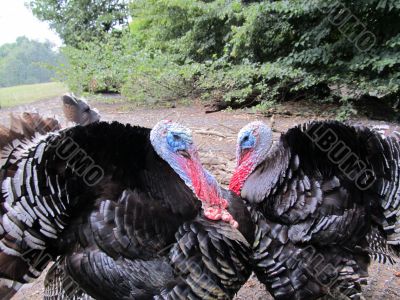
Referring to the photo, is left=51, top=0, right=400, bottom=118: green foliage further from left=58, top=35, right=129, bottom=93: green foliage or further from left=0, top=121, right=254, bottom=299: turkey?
left=0, top=121, right=254, bottom=299: turkey

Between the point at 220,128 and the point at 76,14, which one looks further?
the point at 76,14

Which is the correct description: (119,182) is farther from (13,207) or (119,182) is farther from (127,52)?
(127,52)

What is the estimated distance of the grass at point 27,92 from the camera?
9.68 meters

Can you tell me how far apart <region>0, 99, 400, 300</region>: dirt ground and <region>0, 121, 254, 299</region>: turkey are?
83 centimetres

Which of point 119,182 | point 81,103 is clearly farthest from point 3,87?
point 119,182

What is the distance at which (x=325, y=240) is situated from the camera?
2.62 metres

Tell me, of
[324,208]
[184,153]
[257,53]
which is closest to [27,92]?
[257,53]

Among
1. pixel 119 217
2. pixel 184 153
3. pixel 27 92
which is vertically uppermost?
pixel 184 153

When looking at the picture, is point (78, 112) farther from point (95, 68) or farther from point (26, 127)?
point (95, 68)

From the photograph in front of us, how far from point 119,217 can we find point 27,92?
8798 millimetres

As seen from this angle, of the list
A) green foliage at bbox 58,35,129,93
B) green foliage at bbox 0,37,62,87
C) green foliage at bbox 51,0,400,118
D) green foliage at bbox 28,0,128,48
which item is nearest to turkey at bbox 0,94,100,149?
green foliage at bbox 51,0,400,118

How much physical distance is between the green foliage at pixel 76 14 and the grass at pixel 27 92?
18.2ft

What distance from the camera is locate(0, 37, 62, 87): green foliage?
11.0 m

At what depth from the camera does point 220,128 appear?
7.32 metres
